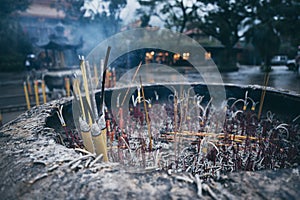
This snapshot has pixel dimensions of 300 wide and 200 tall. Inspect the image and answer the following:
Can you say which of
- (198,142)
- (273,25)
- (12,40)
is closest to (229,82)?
(273,25)

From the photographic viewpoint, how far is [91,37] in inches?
841

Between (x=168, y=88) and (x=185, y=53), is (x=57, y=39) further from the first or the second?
(x=185, y=53)

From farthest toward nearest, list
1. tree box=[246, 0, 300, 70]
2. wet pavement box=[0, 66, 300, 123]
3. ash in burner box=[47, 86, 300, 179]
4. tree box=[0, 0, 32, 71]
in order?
1. tree box=[0, 0, 32, 71]
2. tree box=[246, 0, 300, 70]
3. wet pavement box=[0, 66, 300, 123]
4. ash in burner box=[47, 86, 300, 179]

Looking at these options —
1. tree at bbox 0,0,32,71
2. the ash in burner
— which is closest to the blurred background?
tree at bbox 0,0,32,71

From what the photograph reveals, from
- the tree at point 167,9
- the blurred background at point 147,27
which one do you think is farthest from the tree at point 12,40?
the tree at point 167,9

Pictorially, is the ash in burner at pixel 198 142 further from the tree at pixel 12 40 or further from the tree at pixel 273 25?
the tree at pixel 12 40

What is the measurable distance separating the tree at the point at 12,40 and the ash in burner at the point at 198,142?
60.0 feet

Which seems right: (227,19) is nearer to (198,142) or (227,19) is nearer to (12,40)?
(198,142)

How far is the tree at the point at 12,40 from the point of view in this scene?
54.4 feet

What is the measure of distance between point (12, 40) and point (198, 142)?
21.5 m

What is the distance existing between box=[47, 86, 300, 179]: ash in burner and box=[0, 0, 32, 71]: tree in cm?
1829

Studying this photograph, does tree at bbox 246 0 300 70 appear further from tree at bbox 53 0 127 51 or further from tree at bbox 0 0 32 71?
tree at bbox 0 0 32 71

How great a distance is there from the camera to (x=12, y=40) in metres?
18.2

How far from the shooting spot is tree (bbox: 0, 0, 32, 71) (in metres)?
16.6
